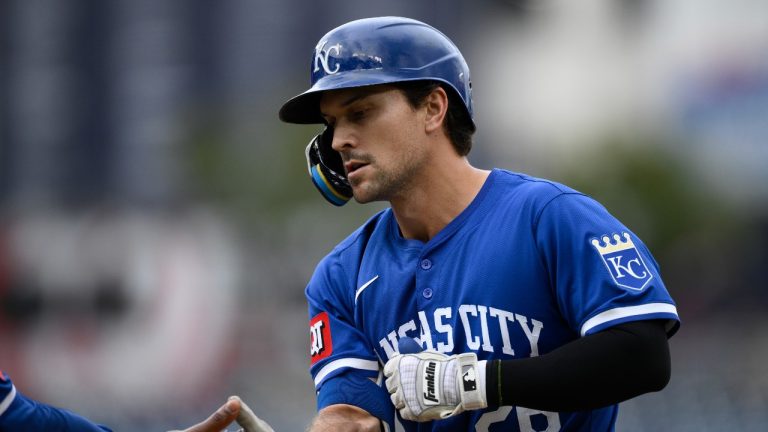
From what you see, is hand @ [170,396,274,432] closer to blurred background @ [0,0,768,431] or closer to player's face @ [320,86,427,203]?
player's face @ [320,86,427,203]

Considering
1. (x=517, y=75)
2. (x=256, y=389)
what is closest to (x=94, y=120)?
(x=256, y=389)

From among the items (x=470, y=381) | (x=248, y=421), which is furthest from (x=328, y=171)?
(x=470, y=381)

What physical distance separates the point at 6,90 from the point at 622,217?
6.85 m

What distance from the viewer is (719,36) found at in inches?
497

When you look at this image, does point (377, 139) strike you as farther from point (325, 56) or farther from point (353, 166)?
point (325, 56)

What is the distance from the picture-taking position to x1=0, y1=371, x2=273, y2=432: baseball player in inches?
144

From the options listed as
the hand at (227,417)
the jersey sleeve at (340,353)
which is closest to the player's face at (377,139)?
the jersey sleeve at (340,353)

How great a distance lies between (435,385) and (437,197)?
0.72 meters

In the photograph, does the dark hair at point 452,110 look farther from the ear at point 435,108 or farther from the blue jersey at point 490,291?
the blue jersey at point 490,291

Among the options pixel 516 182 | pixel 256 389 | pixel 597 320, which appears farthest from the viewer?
pixel 256 389

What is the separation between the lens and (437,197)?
388cm

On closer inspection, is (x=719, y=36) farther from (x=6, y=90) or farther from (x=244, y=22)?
Answer: (x=6, y=90)

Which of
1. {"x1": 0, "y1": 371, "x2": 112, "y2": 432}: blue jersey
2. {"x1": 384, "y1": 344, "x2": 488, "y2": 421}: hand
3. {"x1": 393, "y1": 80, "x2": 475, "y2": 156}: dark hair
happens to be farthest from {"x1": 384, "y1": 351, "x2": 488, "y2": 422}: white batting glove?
{"x1": 0, "y1": 371, "x2": 112, "y2": 432}: blue jersey

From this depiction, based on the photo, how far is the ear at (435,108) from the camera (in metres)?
3.87
